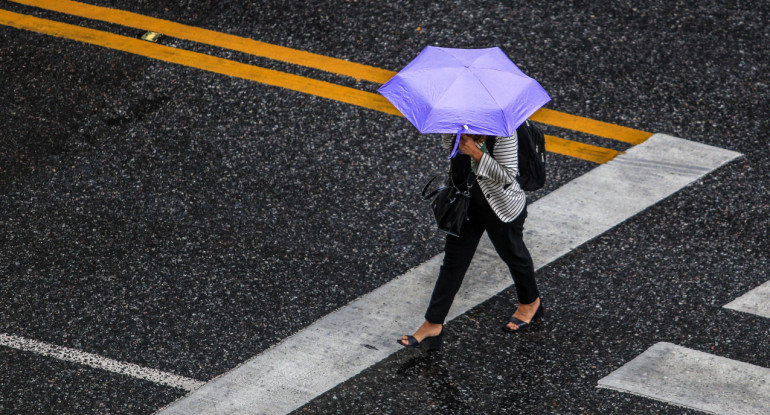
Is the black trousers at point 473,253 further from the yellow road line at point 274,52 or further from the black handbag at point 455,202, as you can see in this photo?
the yellow road line at point 274,52

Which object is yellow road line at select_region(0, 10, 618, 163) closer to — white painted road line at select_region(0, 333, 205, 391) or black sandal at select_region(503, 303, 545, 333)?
black sandal at select_region(503, 303, 545, 333)

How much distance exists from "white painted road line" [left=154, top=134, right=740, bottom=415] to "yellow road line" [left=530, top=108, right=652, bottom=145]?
0.10 meters

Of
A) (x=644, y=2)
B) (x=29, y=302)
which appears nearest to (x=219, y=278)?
(x=29, y=302)

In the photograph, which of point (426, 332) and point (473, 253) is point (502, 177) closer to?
point (473, 253)

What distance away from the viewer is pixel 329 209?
632 cm

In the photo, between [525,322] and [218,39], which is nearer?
[525,322]

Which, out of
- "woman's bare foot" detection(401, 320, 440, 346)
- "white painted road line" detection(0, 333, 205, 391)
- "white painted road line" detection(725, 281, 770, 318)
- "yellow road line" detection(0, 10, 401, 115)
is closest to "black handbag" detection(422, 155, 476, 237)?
"woman's bare foot" detection(401, 320, 440, 346)

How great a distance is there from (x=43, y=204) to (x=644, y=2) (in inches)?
194

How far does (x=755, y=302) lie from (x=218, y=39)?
4.49 m

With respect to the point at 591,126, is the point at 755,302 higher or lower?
lower

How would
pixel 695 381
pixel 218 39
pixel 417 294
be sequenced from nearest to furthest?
1. pixel 695 381
2. pixel 417 294
3. pixel 218 39

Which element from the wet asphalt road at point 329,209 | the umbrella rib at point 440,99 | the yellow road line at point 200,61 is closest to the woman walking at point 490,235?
the wet asphalt road at point 329,209

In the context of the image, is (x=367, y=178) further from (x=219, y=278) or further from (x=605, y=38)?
(x=605, y=38)

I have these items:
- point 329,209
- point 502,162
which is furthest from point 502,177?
point 329,209
